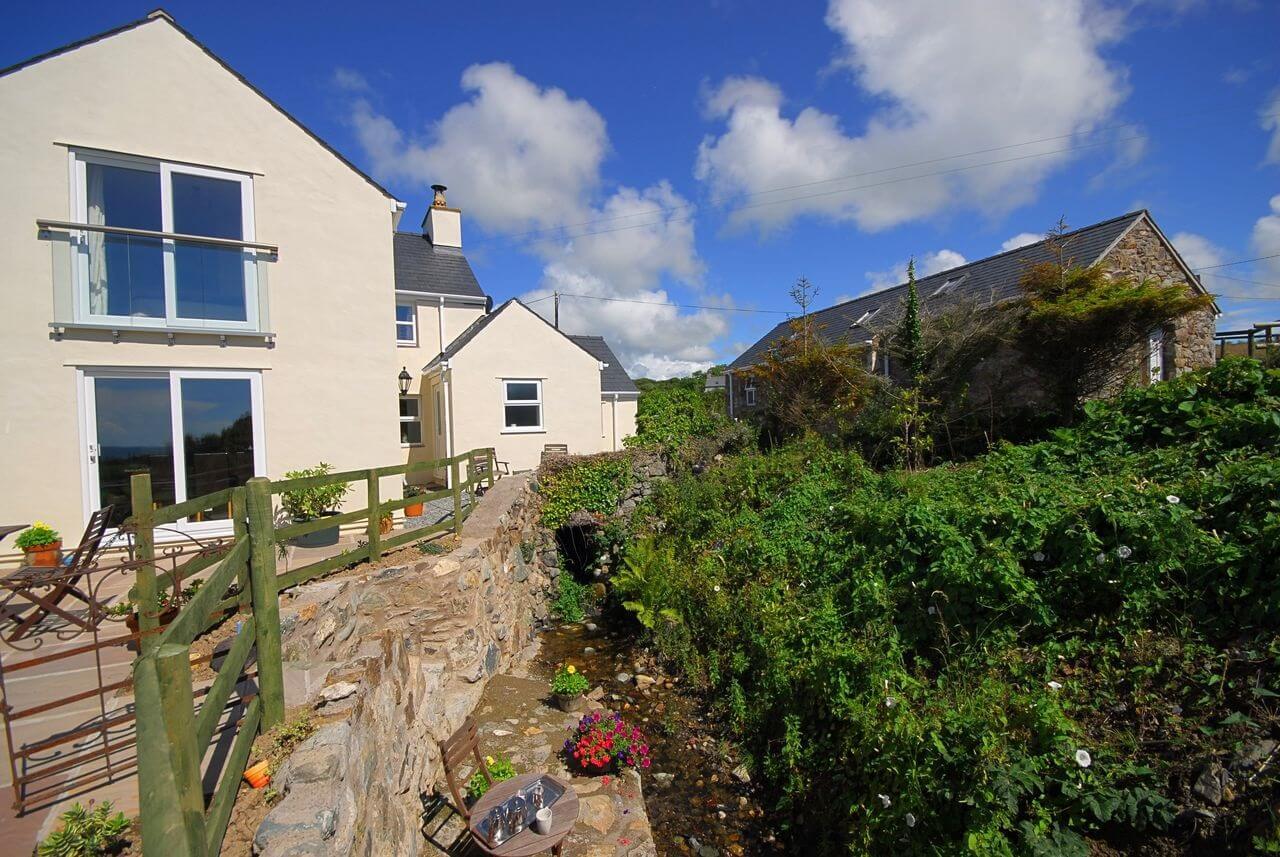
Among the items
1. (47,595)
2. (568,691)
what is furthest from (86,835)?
(568,691)

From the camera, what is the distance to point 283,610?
178 inches

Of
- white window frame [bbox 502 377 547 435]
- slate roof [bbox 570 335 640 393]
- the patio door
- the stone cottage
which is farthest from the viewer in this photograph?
slate roof [bbox 570 335 640 393]

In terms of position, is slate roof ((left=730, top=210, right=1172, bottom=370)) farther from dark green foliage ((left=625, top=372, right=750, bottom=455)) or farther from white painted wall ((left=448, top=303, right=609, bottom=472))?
white painted wall ((left=448, top=303, right=609, bottom=472))

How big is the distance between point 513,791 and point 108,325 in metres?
7.70

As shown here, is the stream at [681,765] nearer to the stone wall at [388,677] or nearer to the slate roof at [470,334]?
the stone wall at [388,677]

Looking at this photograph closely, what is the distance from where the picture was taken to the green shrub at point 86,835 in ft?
7.40

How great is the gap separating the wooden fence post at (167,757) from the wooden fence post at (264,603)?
4.54ft

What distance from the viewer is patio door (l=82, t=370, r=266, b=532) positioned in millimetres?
7230

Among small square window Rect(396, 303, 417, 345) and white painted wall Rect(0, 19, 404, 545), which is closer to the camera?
white painted wall Rect(0, 19, 404, 545)

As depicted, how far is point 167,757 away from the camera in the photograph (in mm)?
1611

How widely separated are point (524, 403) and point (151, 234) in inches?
349

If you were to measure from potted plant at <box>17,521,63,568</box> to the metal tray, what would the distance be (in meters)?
5.74

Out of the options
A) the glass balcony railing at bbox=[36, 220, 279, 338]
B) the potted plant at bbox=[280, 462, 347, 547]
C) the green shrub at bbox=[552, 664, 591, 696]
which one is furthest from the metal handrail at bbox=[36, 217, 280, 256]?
the green shrub at bbox=[552, 664, 591, 696]

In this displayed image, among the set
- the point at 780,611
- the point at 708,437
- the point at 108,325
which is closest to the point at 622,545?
the point at 708,437
